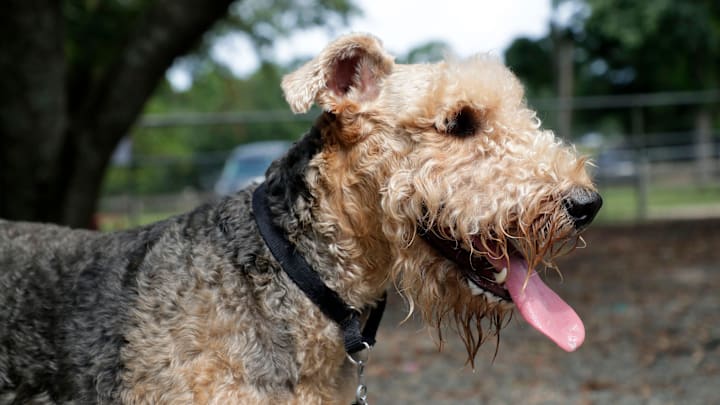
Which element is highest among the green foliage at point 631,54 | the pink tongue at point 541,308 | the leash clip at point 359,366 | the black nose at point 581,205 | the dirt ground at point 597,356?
the black nose at point 581,205

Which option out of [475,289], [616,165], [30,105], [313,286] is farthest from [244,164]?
[475,289]

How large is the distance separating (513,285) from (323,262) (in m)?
0.70

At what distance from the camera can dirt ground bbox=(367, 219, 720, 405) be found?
16.8 feet

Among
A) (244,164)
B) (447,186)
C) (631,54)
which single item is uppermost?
(447,186)

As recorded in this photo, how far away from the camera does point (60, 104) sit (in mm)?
6602

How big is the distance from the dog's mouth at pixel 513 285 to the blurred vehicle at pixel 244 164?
1152 cm

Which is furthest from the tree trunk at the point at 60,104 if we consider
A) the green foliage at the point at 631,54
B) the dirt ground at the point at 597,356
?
the green foliage at the point at 631,54

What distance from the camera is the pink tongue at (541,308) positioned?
2471 millimetres

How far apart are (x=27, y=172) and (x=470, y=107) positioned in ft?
17.8

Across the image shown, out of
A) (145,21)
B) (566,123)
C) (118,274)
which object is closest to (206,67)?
(566,123)

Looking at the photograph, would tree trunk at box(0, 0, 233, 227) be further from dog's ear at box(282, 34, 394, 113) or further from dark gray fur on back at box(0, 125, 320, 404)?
dog's ear at box(282, 34, 394, 113)

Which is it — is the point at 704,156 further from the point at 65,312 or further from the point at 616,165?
the point at 65,312

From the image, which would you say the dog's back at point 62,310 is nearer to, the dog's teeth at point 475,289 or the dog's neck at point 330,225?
the dog's neck at point 330,225

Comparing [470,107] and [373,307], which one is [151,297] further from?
[470,107]
